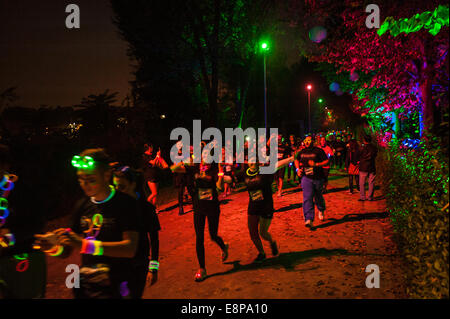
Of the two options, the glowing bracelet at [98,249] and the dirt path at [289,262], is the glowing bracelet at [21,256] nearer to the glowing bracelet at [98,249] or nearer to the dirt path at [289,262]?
the glowing bracelet at [98,249]

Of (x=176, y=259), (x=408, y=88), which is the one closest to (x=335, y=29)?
(x=408, y=88)

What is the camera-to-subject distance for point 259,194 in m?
5.84

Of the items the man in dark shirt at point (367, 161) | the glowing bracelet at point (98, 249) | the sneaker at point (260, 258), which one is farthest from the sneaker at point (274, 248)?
the man in dark shirt at point (367, 161)

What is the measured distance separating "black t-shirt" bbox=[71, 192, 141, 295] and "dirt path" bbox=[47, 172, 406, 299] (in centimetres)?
223

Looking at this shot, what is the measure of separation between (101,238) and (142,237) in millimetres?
392

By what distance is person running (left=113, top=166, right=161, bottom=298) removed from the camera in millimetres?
2945

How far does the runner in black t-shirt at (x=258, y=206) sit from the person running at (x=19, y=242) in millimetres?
3355

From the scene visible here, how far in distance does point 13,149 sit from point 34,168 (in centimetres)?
81

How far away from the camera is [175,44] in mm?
20359

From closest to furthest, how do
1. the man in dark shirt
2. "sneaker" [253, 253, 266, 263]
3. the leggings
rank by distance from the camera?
the leggings < "sneaker" [253, 253, 266, 263] < the man in dark shirt

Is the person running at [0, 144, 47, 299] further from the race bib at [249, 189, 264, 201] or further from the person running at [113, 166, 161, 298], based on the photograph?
the race bib at [249, 189, 264, 201]

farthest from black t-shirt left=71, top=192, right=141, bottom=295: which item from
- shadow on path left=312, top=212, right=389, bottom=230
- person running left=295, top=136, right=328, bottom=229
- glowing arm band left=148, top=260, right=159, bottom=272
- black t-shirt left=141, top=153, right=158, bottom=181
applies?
black t-shirt left=141, top=153, right=158, bottom=181

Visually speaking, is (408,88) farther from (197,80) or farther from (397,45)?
(197,80)

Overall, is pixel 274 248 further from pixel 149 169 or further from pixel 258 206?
pixel 149 169
